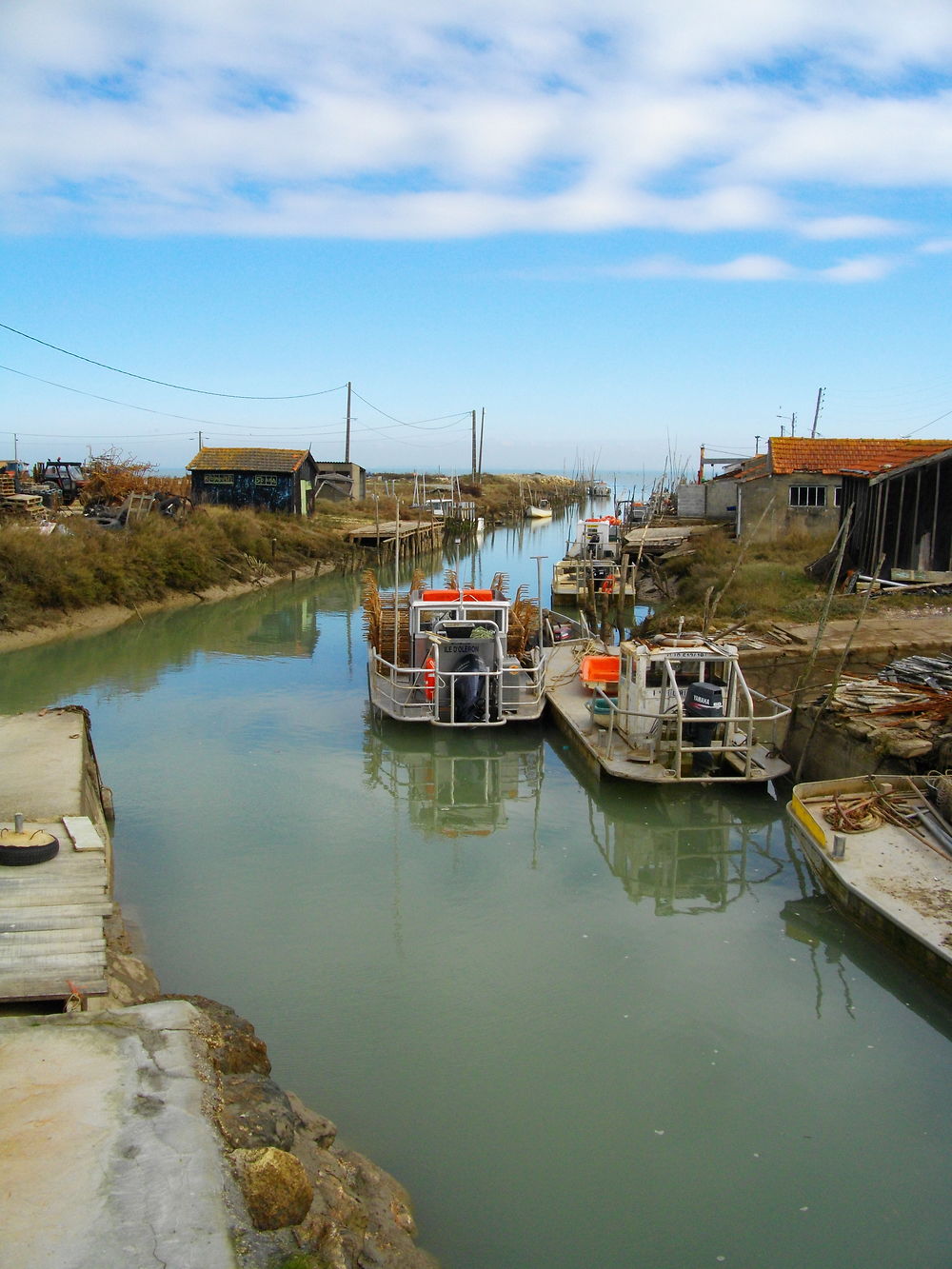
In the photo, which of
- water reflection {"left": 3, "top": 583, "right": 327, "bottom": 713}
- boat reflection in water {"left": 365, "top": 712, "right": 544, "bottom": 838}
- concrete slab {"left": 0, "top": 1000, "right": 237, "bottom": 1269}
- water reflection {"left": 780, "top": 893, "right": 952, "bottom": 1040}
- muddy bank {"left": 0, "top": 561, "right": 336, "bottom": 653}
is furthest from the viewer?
muddy bank {"left": 0, "top": 561, "right": 336, "bottom": 653}

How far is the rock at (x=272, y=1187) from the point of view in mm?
4992

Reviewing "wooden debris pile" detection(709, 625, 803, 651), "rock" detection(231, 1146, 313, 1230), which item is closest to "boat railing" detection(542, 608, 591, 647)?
"wooden debris pile" detection(709, 625, 803, 651)

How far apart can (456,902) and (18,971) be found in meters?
5.39

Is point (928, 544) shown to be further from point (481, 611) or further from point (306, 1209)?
point (306, 1209)

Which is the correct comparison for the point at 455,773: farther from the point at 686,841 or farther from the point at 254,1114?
the point at 254,1114

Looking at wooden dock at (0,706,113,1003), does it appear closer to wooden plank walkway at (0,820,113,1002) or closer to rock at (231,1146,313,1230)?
wooden plank walkway at (0,820,113,1002)

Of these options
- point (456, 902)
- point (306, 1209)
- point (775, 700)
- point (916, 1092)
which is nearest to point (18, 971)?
point (306, 1209)

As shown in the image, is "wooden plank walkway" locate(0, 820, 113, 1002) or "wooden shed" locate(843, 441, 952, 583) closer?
"wooden plank walkway" locate(0, 820, 113, 1002)

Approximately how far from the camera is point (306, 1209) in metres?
5.20

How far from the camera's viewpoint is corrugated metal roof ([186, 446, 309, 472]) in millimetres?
48844

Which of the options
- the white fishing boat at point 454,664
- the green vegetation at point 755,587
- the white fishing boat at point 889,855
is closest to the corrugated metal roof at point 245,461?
the green vegetation at point 755,587

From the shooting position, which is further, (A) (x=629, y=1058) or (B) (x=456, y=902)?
(B) (x=456, y=902)

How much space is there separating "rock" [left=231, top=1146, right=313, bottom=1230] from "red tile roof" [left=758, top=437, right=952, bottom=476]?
28270 mm

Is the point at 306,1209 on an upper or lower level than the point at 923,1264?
upper
